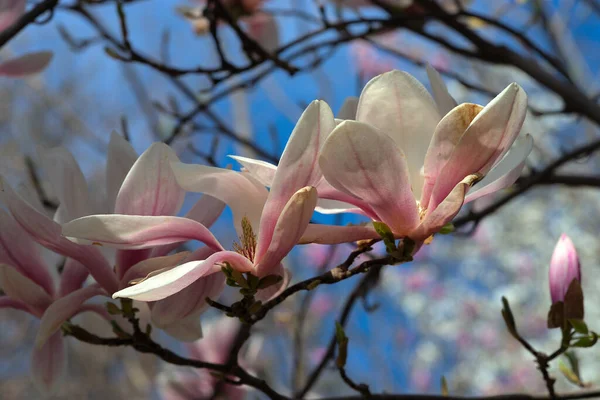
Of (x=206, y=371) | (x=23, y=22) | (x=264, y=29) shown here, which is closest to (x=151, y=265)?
(x=23, y=22)

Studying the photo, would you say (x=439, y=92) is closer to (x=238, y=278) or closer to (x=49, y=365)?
(x=238, y=278)

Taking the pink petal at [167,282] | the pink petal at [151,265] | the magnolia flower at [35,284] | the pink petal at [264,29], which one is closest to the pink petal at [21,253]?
the magnolia flower at [35,284]

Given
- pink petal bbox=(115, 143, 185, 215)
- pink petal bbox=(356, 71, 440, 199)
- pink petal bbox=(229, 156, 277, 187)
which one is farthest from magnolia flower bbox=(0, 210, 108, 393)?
pink petal bbox=(356, 71, 440, 199)

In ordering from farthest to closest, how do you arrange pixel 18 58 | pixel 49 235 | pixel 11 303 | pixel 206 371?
pixel 206 371, pixel 18 58, pixel 11 303, pixel 49 235

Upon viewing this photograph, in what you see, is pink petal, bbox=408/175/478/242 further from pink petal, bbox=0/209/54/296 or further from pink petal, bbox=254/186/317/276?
pink petal, bbox=0/209/54/296

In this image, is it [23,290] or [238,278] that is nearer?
[238,278]

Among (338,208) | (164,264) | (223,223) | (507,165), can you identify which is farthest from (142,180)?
(223,223)

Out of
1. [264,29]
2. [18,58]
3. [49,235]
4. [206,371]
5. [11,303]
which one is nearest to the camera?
[49,235]
